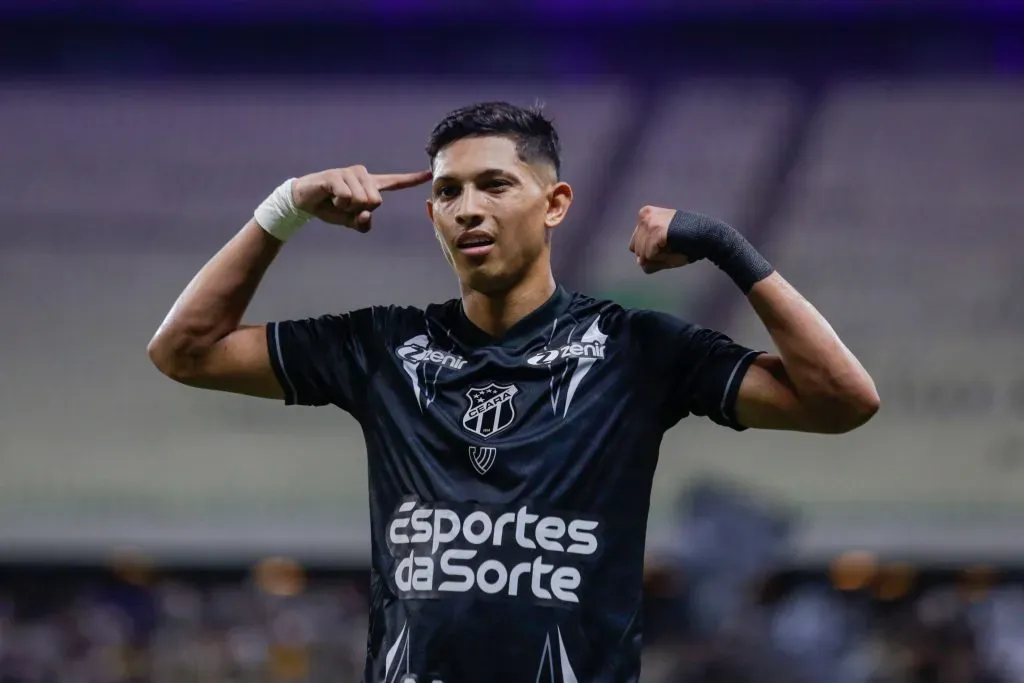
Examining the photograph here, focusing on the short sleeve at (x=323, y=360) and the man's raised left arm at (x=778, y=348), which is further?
the short sleeve at (x=323, y=360)

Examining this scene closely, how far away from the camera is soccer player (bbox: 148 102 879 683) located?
1.71m

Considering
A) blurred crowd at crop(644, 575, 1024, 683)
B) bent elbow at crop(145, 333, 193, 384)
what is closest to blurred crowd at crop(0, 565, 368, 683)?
blurred crowd at crop(644, 575, 1024, 683)

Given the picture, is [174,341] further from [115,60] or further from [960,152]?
[960,152]

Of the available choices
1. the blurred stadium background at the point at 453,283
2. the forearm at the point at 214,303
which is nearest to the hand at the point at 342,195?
the forearm at the point at 214,303

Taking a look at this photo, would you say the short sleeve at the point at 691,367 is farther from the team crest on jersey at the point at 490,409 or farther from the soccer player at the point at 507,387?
the team crest on jersey at the point at 490,409

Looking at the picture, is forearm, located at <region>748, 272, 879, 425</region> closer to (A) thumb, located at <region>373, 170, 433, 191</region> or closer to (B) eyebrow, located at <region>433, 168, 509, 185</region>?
(B) eyebrow, located at <region>433, 168, 509, 185</region>

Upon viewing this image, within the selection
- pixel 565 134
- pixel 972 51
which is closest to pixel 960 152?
pixel 972 51

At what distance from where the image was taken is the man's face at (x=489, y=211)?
1.89 meters

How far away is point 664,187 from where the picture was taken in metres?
4.46

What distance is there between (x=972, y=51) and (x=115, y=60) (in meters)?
3.13

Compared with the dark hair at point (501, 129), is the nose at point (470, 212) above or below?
below

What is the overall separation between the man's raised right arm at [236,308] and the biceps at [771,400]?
607 mm

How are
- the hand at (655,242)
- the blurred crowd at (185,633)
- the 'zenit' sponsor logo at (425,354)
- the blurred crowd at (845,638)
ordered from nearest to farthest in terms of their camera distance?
the hand at (655,242)
the 'zenit' sponsor logo at (425,354)
the blurred crowd at (845,638)
the blurred crowd at (185,633)

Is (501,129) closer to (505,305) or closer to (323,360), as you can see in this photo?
(505,305)
